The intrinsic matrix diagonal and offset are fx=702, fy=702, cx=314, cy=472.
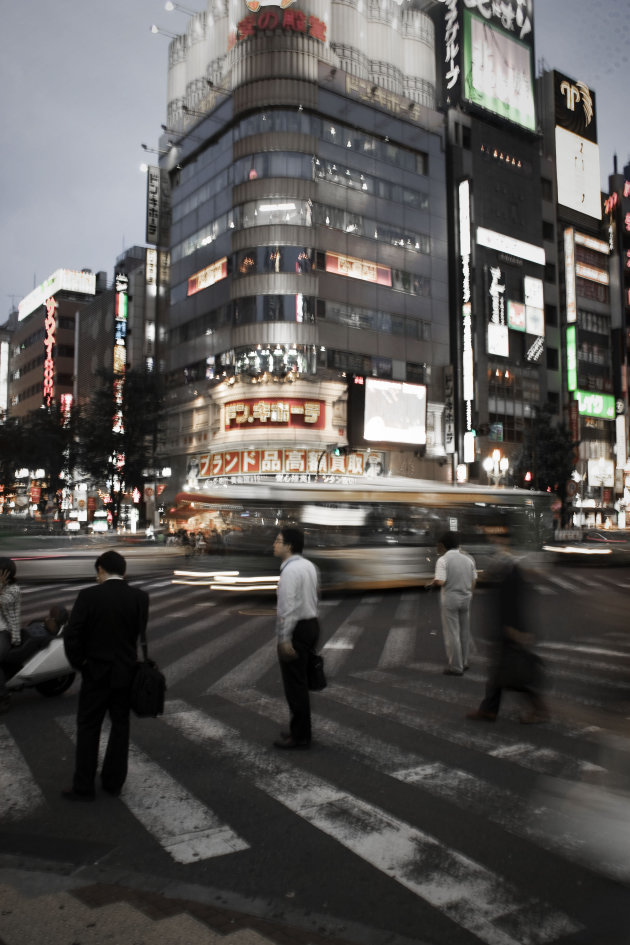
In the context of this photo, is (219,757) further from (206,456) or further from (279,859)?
(206,456)

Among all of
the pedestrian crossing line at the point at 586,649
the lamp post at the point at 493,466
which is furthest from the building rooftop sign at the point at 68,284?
the pedestrian crossing line at the point at 586,649

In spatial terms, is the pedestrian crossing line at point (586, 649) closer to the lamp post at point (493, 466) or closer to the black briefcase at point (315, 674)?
the black briefcase at point (315, 674)

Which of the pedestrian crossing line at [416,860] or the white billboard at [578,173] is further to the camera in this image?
the white billboard at [578,173]

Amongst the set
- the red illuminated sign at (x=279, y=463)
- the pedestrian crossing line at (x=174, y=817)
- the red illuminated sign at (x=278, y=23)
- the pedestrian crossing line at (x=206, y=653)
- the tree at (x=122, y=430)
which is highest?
the red illuminated sign at (x=278, y=23)

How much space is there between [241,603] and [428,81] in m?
57.6

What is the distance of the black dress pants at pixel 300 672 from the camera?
6211 mm

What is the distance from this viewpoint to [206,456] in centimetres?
5019

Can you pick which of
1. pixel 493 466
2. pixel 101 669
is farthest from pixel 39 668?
pixel 493 466

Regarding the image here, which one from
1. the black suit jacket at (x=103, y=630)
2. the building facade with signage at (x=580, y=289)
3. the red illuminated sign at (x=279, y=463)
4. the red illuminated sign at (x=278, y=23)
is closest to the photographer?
the black suit jacket at (x=103, y=630)

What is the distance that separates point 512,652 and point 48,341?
307 feet

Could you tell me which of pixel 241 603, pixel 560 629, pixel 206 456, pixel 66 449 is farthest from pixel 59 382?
pixel 560 629

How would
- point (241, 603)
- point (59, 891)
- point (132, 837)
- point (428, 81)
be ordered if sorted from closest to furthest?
point (59, 891)
point (132, 837)
point (241, 603)
point (428, 81)

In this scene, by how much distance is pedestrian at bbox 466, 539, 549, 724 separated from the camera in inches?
272

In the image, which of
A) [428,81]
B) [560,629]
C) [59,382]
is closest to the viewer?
[560,629]
